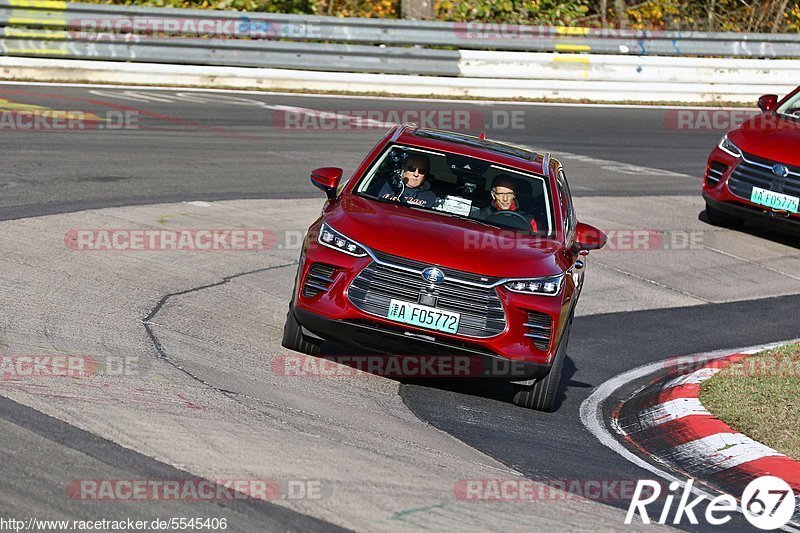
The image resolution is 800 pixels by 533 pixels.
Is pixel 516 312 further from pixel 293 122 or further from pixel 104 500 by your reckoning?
pixel 293 122

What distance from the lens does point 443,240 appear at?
8.00m

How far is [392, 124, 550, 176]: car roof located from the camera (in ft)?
29.8

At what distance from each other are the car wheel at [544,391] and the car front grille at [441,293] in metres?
0.55

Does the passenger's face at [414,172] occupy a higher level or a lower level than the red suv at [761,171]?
higher

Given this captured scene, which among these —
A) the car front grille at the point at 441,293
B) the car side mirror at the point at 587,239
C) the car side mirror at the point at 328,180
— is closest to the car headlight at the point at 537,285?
the car front grille at the point at 441,293

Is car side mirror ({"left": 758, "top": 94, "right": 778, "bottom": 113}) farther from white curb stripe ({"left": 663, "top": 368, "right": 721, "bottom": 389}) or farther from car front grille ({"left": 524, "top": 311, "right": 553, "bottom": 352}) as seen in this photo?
car front grille ({"left": 524, "top": 311, "right": 553, "bottom": 352})

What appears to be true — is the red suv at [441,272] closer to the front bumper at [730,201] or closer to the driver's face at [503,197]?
the driver's face at [503,197]

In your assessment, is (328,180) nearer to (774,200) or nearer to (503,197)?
(503,197)

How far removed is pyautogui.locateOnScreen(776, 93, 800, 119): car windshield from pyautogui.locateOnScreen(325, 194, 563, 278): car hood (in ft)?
25.4

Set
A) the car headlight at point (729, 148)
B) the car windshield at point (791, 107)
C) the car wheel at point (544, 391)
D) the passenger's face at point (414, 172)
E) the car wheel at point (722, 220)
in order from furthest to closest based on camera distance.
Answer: the car wheel at point (722, 220) < the car windshield at point (791, 107) < the car headlight at point (729, 148) < the passenger's face at point (414, 172) < the car wheel at point (544, 391)

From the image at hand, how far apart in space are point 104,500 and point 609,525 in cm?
231

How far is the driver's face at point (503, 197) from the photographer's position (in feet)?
29.1

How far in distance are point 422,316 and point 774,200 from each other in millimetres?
7666

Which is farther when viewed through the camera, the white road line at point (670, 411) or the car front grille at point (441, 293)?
the white road line at point (670, 411)
